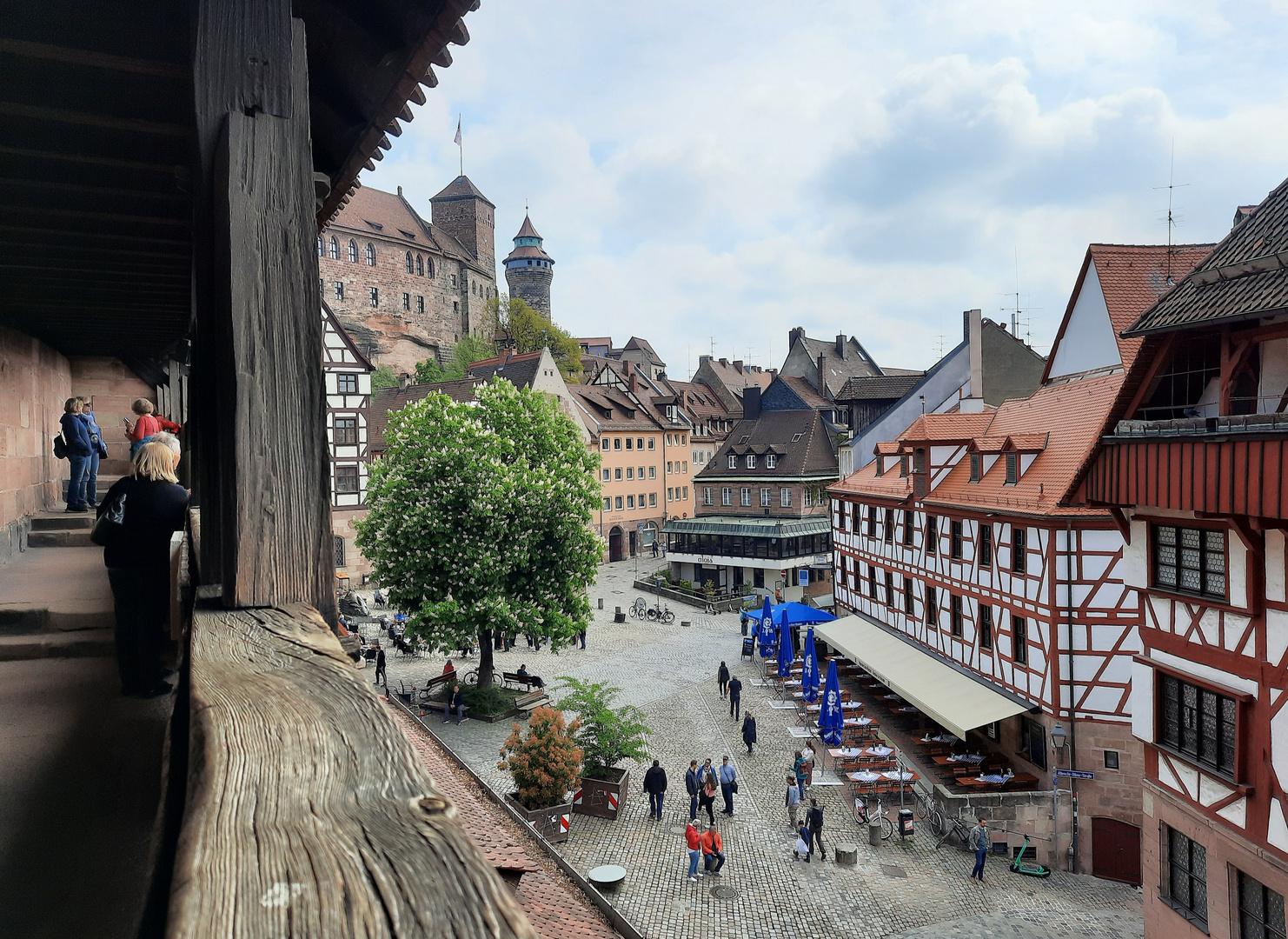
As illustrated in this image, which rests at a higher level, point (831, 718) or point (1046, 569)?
point (1046, 569)

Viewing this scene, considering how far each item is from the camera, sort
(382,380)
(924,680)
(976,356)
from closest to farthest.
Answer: (924,680) → (976,356) → (382,380)

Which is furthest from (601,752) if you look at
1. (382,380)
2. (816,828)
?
(382,380)

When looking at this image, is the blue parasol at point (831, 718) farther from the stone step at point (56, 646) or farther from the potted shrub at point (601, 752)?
the stone step at point (56, 646)

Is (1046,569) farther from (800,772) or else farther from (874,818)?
(800,772)

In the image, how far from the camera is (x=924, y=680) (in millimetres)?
22297

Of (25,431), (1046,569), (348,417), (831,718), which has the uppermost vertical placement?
(348,417)

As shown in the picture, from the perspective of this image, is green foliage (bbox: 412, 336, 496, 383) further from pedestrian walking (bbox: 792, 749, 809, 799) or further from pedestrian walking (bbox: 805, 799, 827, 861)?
pedestrian walking (bbox: 805, 799, 827, 861)

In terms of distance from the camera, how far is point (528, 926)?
965 millimetres

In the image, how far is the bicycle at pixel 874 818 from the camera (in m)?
17.4

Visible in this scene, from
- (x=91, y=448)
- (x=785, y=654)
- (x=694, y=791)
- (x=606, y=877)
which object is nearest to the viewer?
(x=91, y=448)

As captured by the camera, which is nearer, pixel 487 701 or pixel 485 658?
pixel 487 701

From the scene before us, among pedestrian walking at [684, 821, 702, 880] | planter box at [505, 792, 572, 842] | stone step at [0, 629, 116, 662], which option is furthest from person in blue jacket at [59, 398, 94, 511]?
pedestrian walking at [684, 821, 702, 880]

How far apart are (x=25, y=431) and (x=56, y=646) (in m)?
5.81

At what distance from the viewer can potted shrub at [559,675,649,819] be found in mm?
17344
